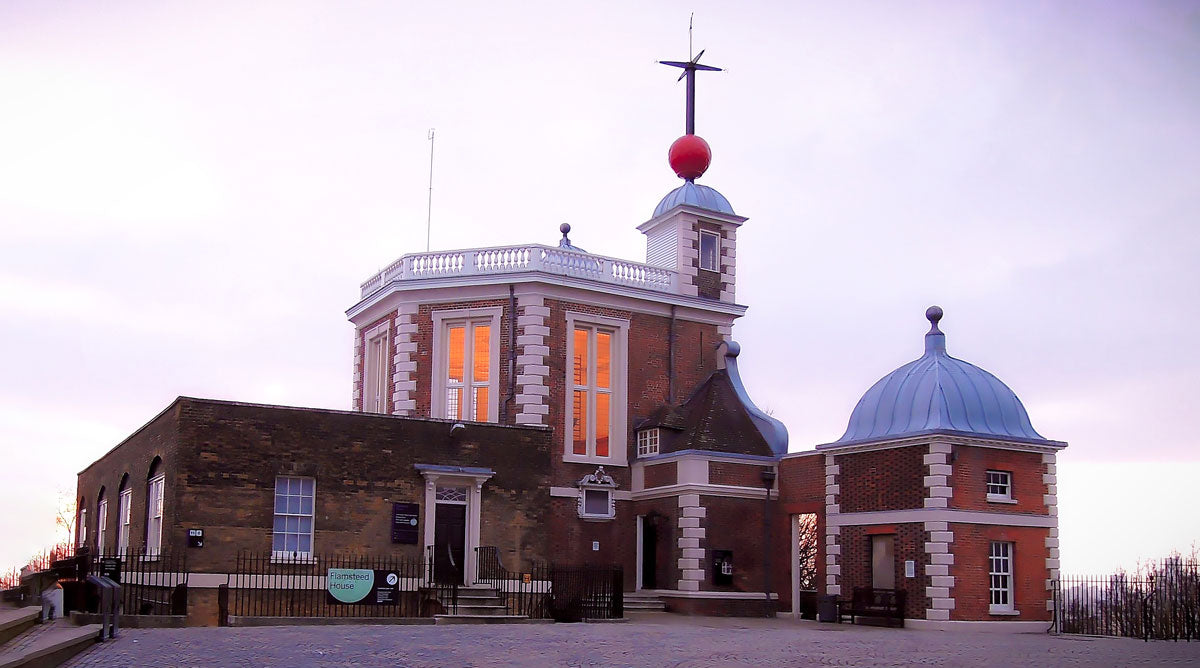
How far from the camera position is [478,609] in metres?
26.4

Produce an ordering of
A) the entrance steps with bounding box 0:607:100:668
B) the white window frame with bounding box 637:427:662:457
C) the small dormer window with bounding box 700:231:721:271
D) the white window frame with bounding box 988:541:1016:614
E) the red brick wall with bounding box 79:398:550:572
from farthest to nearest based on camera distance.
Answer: the small dormer window with bounding box 700:231:721:271 → the white window frame with bounding box 637:427:662:457 → the white window frame with bounding box 988:541:1016:614 → the red brick wall with bounding box 79:398:550:572 → the entrance steps with bounding box 0:607:100:668

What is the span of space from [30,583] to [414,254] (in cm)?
1291

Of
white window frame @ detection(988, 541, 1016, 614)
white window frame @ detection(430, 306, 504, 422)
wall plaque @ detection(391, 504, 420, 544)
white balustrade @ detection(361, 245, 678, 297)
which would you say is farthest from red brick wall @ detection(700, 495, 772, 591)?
wall plaque @ detection(391, 504, 420, 544)

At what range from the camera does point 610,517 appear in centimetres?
3303

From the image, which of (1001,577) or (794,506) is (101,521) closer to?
(794,506)

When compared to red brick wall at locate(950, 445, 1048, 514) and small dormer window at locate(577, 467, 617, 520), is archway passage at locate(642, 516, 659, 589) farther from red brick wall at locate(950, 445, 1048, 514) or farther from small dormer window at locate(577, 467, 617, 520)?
red brick wall at locate(950, 445, 1048, 514)

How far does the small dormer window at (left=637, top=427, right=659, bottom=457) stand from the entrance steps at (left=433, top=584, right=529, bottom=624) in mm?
6913

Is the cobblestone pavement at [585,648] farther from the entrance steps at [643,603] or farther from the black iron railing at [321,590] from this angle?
the entrance steps at [643,603]

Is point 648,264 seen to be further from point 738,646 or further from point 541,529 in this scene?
point 738,646

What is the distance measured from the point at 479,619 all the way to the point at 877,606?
904cm

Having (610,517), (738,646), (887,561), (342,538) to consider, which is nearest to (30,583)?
(342,538)

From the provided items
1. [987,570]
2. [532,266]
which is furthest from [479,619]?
[532,266]

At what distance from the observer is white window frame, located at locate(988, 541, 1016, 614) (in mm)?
27188

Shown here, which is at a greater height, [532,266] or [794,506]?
[532,266]
